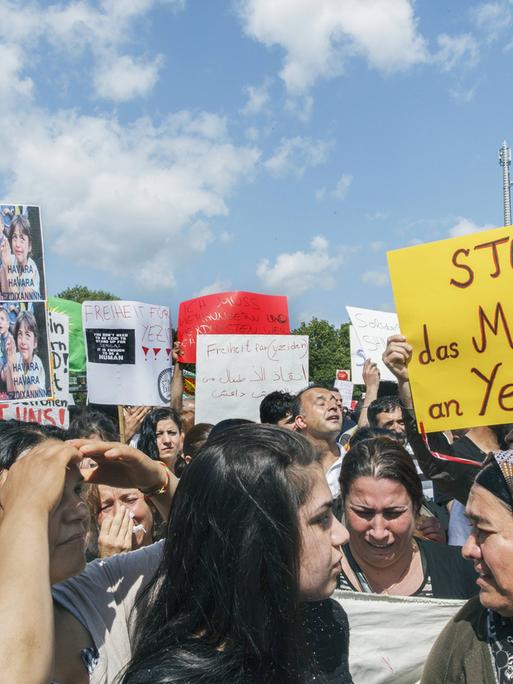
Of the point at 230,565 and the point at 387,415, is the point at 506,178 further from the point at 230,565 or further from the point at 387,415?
the point at 230,565

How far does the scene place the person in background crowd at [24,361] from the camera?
6.13m

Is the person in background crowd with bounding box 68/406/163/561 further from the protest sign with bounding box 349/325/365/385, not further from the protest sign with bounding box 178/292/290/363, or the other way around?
the protest sign with bounding box 349/325/365/385

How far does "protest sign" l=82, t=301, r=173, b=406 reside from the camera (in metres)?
7.27

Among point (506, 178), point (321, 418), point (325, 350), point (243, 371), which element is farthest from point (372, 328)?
point (325, 350)

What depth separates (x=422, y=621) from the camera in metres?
2.38

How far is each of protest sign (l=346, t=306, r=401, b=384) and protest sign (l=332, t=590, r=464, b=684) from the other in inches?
233

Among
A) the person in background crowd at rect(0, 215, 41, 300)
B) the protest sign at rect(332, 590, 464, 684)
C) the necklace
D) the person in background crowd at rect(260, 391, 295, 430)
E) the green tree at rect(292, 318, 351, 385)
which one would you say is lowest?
the protest sign at rect(332, 590, 464, 684)

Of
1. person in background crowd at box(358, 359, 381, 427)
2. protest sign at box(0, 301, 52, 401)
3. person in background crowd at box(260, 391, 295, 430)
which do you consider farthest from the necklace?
protest sign at box(0, 301, 52, 401)

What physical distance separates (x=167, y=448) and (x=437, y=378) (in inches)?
121

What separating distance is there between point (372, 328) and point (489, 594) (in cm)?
678

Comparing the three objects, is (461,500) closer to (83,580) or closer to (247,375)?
(83,580)

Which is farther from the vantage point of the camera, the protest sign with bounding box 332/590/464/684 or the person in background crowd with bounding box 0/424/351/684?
the protest sign with bounding box 332/590/464/684

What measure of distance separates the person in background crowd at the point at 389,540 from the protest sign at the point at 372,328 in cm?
560

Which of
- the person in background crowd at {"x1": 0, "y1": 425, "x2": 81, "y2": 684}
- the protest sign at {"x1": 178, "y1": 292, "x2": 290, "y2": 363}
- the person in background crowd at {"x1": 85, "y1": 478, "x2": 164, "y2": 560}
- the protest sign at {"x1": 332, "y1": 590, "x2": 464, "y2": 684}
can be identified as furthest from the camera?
the protest sign at {"x1": 178, "y1": 292, "x2": 290, "y2": 363}
